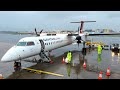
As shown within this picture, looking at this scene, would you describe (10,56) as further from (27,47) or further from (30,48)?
(30,48)

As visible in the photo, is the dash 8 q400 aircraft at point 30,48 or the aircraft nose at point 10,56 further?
the dash 8 q400 aircraft at point 30,48

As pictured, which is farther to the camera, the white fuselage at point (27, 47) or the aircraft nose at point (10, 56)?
the white fuselage at point (27, 47)

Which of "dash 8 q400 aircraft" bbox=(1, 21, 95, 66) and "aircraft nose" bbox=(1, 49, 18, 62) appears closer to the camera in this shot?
"aircraft nose" bbox=(1, 49, 18, 62)

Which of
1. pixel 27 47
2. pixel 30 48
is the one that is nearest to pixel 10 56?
pixel 27 47

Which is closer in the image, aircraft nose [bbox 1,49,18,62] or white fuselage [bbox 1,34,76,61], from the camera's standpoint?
aircraft nose [bbox 1,49,18,62]
